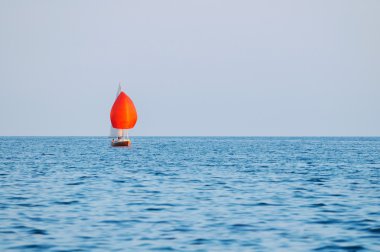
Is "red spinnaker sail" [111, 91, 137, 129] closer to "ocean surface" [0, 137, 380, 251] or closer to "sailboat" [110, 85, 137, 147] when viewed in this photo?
"sailboat" [110, 85, 137, 147]

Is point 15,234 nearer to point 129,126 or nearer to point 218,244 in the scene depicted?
point 218,244

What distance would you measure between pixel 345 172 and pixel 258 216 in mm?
24494

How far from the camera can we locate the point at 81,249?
15820 millimetres

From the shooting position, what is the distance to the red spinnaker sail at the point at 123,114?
9619cm

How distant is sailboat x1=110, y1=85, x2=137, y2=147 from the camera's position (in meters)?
96.0

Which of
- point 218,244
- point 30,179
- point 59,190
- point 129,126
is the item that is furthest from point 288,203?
point 129,126

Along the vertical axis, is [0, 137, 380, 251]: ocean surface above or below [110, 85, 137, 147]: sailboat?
below

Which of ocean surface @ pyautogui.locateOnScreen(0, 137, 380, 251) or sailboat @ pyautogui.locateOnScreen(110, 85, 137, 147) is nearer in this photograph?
ocean surface @ pyautogui.locateOnScreen(0, 137, 380, 251)

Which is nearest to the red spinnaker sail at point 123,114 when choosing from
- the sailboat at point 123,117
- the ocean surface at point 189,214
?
the sailboat at point 123,117

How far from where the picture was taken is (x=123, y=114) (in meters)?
96.4

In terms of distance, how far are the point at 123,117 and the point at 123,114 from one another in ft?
1.95

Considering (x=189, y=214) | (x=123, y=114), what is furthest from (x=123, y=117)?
(x=189, y=214)

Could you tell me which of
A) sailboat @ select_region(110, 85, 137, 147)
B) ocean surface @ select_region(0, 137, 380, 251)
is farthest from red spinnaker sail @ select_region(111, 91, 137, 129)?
ocean surface @ select_region(0, 137, 380, 251)

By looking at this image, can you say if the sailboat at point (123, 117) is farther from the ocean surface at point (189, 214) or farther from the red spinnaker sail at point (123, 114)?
the ocean surface at point (189, 214)
